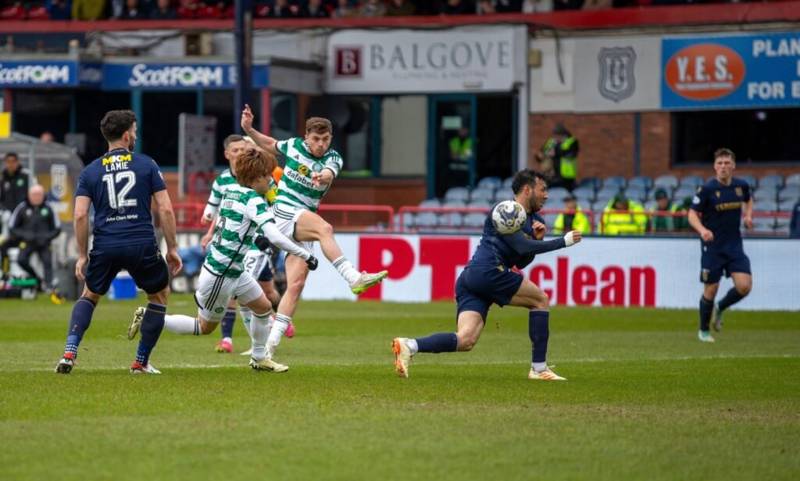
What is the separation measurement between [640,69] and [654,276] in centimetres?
892

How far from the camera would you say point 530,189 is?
1258 centimetres

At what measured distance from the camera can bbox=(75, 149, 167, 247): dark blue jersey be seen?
12.1 m

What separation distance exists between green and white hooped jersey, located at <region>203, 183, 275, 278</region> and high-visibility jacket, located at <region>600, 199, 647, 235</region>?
15734mm

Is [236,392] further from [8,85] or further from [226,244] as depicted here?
[8,85]

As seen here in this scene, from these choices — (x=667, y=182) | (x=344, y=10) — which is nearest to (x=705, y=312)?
(x=667, y=182)

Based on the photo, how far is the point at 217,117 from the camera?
124ft

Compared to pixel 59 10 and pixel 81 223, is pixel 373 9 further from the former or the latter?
pixel 81 223

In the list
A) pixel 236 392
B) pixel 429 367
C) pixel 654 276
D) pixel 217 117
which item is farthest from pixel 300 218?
pixel 217 117

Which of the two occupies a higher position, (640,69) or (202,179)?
(640,69)

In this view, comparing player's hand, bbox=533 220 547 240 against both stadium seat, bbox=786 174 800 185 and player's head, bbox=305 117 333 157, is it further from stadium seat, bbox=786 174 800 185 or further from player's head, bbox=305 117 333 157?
stadium seat, bbox=786 174 800 185

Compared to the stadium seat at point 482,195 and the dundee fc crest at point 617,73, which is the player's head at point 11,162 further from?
the dundee fc crest at point 617,73

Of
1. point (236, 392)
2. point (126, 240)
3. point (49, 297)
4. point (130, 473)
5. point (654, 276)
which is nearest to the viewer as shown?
point (130, 473)

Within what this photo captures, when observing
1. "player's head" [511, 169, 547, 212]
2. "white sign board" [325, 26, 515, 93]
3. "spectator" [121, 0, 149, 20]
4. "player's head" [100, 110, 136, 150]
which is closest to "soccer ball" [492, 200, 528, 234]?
"player's head" [511, 169, 547, 212]

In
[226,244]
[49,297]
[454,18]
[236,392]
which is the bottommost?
[49,297]
